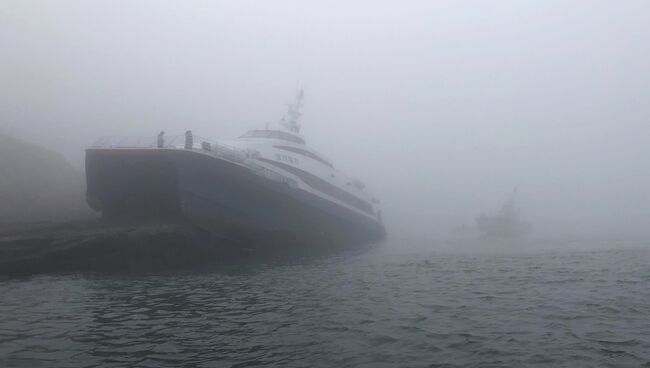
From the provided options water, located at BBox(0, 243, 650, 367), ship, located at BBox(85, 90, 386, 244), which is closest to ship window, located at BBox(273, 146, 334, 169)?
ship, located at BBox(85, 90, 386, 244)

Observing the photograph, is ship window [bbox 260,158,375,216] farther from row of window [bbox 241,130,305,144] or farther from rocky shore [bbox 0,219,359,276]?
rocky shore [bbox 0,219,359,276]

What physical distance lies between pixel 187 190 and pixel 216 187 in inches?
78.4

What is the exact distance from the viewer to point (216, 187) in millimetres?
29703

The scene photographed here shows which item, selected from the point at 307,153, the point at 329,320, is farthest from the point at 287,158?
the point at 329,320

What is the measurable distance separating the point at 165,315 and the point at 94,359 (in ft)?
13.5

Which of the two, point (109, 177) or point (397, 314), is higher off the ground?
point (109, 177)

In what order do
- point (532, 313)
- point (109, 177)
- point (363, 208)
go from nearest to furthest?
point (532, 313) < point (109, 177) < point (363, 208)

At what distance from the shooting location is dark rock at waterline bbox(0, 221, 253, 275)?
72.0 feet

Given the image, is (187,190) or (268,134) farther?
(268,134)

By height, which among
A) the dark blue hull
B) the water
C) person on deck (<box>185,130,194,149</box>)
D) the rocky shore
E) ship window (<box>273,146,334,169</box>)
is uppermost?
ship window (<box>273,146,334,169</box>)

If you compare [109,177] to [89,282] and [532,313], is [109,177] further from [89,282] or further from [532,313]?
[532,313]

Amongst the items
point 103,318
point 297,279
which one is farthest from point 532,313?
point 103,318

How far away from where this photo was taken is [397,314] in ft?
46.2

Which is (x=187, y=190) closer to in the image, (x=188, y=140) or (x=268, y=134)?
(x=188, y=140)
